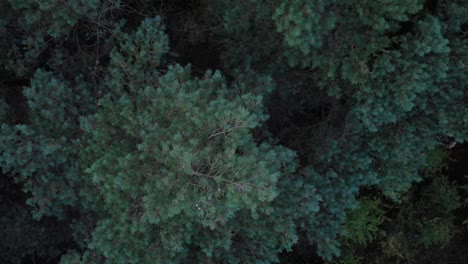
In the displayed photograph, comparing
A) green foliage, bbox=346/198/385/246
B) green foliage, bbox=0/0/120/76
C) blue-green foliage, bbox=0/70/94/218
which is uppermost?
green foliage, bbox=0/0/120/76

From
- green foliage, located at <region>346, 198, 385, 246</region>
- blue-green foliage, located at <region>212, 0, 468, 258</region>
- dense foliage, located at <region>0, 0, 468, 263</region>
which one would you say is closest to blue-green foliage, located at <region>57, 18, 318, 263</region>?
dense foliage, located at <region>0, 0, 468, 263</region>

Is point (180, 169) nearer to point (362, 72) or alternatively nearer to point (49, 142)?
point (49, 142)

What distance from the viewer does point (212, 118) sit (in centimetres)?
520

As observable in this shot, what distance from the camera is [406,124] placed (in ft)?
23.6

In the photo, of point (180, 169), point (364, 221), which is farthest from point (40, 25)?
point (364, 221)

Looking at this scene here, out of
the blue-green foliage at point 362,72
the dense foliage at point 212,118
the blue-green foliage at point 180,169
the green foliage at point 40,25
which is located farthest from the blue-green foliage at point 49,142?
the blue-green foliage at point 362,72

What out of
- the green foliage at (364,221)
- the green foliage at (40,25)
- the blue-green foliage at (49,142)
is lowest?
the green foliage at (364,221)

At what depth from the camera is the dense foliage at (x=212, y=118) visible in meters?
5.37

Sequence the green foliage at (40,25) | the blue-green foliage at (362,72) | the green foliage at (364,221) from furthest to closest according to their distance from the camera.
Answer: the green foliage at (364,221) → the green foliage at (40,25) → the blue-green foliage at (362,72)

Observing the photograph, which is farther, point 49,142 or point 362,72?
point 362,72

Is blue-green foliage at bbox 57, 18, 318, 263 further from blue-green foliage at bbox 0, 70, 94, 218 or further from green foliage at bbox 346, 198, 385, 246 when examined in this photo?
green foliage at bbox 346, 198, 385, 246

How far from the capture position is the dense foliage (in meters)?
5.37

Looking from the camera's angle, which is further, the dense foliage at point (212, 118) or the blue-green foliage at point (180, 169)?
the dense foliage at point (212, 118)

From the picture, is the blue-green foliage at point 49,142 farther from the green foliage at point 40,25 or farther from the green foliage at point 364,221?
the green foliage at point 364,221
